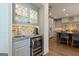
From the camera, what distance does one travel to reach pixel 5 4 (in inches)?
63.3

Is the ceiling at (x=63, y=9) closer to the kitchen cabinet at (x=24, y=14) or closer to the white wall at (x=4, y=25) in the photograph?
→ the kitchen cabinet at (x=24, y=14)

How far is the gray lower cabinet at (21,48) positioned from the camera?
167cm

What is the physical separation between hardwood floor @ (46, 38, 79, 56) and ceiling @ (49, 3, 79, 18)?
1.47 feet

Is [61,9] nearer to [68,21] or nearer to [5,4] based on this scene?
[68,21]

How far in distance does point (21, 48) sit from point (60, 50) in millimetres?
655

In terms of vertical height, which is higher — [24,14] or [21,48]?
[24,14]

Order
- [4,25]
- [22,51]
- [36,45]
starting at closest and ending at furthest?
[4,25]
[22,51]
[36,45]

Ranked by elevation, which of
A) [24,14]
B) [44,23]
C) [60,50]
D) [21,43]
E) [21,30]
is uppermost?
[24,14]

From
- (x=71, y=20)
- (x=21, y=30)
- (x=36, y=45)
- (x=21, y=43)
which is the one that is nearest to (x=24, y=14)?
(x=21, y=30)

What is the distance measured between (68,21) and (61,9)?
24cm

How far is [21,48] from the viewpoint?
1746mm

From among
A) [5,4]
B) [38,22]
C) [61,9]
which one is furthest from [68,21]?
[5,4]

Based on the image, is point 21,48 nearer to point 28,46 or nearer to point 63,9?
point 28,46

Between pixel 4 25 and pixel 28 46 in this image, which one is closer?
pixel 4 25
